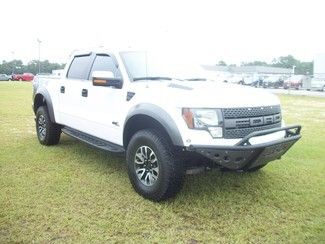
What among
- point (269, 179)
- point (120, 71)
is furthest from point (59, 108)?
point (269, 179)

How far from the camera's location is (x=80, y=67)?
21.4 feet

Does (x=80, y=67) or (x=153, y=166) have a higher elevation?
(x=80, y=67)

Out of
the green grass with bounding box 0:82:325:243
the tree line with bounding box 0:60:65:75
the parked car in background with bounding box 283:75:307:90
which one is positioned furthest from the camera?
the tree line with bounding box 0:60:65:75

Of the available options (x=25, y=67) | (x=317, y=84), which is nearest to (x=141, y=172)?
(x=317, y=84)

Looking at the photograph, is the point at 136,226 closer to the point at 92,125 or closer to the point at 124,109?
the point at 124,109

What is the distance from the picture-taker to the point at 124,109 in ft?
16.9

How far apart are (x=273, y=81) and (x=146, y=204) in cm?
3941

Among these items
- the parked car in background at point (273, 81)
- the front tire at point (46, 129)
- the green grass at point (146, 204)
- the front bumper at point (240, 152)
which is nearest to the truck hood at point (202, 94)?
the front bumper at point (240, 152)

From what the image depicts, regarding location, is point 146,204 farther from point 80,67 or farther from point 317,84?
point 317,84

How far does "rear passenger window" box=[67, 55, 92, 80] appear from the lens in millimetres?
6301

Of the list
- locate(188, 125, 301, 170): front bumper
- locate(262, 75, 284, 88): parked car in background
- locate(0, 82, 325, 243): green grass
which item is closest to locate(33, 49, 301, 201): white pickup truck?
locate(188, 125, 301, 170): front bumper

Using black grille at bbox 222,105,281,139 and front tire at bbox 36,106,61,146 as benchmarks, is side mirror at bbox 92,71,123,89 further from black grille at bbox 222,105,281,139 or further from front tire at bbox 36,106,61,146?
front tire at bbox 36,106,61,146

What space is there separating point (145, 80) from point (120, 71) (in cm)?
39

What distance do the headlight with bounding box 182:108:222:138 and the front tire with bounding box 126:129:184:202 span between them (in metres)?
0.45
